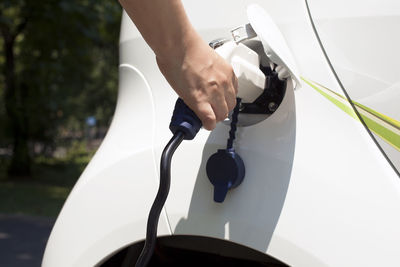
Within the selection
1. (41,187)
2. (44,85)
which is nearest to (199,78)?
→ (41,187)

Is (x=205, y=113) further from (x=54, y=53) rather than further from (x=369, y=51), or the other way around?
(x=54, y=53)

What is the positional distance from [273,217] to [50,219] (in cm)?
697

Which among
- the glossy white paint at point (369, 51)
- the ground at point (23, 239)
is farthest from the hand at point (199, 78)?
the ground at point (23, 239)

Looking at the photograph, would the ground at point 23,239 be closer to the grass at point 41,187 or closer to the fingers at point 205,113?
→ the grass at point 41,187

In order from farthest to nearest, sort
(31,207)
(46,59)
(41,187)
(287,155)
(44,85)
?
(44,85) → (41,187) → (46,59) → (31,207) → (287,155)

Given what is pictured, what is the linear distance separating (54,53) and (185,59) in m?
9.46

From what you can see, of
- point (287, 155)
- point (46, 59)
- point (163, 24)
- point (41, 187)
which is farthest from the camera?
point (41, 187)

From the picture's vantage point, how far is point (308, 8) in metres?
1.12

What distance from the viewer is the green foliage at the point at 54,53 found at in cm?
837

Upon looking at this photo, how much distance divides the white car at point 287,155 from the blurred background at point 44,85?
6976mm

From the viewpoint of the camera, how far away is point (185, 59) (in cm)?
98

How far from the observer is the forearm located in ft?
3.07

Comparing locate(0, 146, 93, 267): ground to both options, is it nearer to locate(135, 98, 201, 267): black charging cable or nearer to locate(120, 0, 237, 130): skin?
locate(135, 98, 201, 267): black charging cable

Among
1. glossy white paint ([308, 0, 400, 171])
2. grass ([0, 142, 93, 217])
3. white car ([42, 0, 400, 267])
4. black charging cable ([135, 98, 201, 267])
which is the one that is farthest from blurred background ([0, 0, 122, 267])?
glossy white paint ([308, 0, 400, 171])
